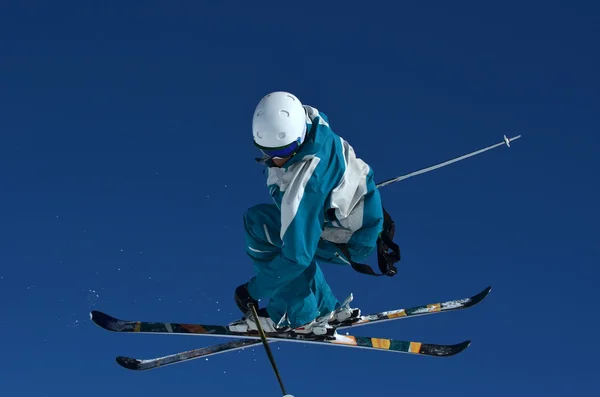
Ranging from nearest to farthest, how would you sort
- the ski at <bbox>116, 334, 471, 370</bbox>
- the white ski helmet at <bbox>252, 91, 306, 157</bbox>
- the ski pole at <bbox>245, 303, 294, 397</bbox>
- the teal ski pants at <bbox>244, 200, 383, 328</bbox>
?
1. the white ski helmet at <bbox>252, 91, 306, 157</bbox>
2. the ski pole at <bbox>245, 303, 294, 397</bbox>
3. the teal ski pants at <bbox>244, 200, 383, 328</bbox>
4. the ski at <bbox>116, 334, 471, 370</bbox>

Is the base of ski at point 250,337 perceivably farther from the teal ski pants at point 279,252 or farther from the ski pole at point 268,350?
the ski pole at point 268,350

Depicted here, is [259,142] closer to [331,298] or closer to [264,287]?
[264,287]

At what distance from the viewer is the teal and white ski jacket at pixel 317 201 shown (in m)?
6.03

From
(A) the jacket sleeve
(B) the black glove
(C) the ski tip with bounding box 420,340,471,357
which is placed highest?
(A) the jacket sleeve

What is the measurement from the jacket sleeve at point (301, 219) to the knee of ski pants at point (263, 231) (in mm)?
487

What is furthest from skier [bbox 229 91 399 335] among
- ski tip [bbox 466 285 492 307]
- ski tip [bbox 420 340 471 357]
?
ski tip [bbox 466 285 492 307]

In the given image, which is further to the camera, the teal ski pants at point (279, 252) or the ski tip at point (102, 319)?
the ski tip at point (102, 319)

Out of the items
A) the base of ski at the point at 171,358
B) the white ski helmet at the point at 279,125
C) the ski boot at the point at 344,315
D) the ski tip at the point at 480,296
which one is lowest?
the ski tip at the point at 480,296

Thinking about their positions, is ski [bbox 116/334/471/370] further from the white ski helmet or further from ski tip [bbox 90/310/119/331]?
the white ski helmet

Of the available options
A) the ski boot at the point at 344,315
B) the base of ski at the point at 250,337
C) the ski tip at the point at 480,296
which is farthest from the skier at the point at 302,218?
the ski tip at the point at 480,296

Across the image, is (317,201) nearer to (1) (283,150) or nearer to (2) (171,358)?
(1) (283,150)

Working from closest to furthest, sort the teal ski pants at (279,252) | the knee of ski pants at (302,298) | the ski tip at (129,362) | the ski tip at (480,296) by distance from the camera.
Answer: the teal ski pants at (279,252) < the knee of ski pants at (302,298) < the ski tip at (129,362) < the ski tip at (480,296)

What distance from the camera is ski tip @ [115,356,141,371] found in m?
8.07

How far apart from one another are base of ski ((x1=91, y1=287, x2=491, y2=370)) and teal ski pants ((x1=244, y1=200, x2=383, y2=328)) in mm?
494
